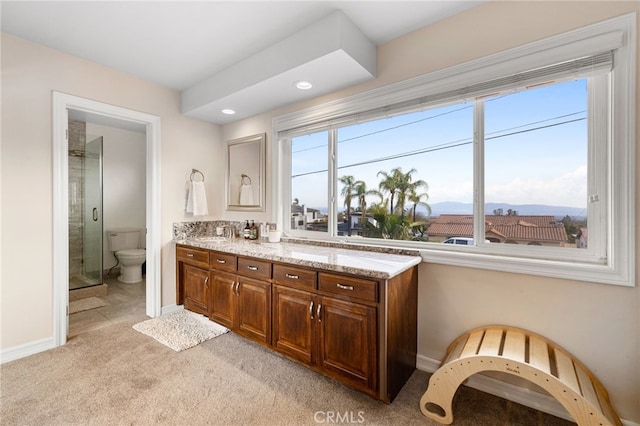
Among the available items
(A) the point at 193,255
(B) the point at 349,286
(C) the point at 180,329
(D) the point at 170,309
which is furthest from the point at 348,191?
(D) the point at 170,309

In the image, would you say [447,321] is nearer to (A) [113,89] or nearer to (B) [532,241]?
(B) [532,241]

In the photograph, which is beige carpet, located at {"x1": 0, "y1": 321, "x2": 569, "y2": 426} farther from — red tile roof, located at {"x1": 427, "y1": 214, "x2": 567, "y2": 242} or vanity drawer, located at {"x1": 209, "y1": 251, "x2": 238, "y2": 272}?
red tile roof, located at {"x1": 427, "y1": 214, "x2": 567, "y2": 242}

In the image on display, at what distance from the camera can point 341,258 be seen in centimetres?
202

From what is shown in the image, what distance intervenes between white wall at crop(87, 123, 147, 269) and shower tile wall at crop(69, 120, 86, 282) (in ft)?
1.65

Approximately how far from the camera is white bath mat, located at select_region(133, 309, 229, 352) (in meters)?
2.48

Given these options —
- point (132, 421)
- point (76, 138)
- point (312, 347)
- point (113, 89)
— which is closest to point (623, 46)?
point (312, 347)

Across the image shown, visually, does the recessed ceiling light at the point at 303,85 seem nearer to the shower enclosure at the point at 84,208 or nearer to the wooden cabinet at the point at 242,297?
the wooden cabinet at the point at 242,297

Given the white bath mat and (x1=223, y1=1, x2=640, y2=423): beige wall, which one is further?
the white bath mat

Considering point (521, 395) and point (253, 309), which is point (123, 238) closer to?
point (253, 309)

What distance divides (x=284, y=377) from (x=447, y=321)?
3.99 ft

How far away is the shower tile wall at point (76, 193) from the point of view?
363cm

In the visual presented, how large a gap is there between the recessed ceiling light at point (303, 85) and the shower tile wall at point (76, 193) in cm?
318

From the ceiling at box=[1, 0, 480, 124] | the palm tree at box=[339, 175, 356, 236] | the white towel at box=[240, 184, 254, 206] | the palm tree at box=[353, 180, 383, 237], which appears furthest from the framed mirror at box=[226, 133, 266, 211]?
the palm tree at box=[353, 180, 383, 237]

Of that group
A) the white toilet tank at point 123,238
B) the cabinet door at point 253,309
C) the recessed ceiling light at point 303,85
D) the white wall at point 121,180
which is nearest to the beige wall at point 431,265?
the recessed ceiling light at point 303,85
